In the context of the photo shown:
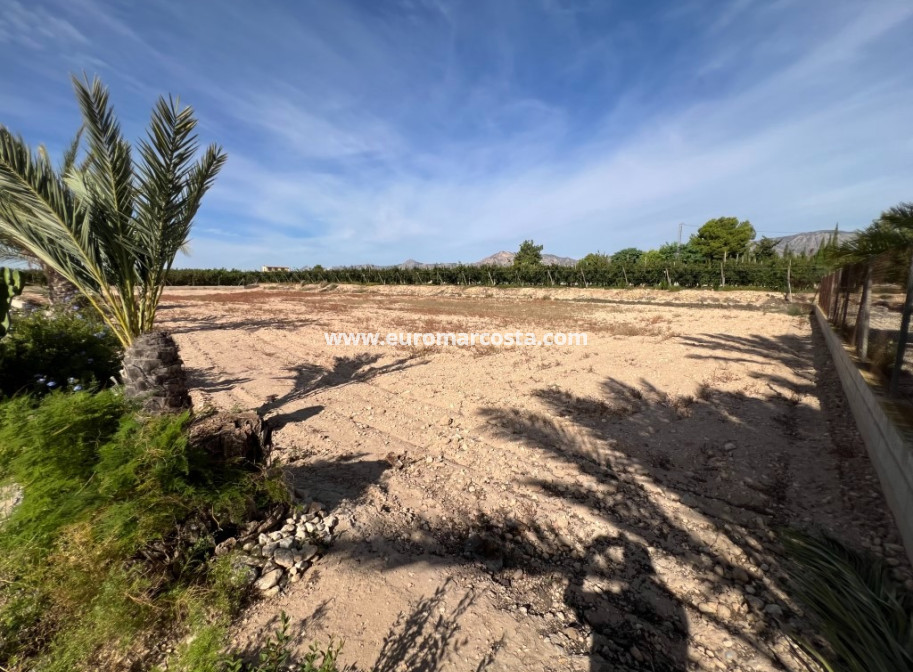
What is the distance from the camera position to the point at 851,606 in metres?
2.06

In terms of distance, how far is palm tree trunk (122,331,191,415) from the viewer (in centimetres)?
331

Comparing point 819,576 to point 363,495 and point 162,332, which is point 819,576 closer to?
point 363,495

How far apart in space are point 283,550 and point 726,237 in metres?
49.4

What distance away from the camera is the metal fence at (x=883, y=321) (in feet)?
12.0

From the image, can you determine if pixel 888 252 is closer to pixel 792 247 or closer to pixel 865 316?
pixel 865 316

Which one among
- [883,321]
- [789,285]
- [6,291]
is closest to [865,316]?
[883,321]

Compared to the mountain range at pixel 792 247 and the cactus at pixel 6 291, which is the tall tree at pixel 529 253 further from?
the cactus at pixel 6 291

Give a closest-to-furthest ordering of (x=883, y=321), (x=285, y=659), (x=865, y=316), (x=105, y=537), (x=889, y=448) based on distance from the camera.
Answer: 1. (x=285, y=659)
2. (x=105, y=537)
3. (x=889, y=448)
4. (x=883, y=321)
5. (x=865, y=316)

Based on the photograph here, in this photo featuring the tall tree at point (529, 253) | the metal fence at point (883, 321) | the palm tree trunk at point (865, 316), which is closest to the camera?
the metal fence at point (883, 321)

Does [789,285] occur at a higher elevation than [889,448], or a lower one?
higher

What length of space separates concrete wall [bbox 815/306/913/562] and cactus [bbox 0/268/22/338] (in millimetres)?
7586

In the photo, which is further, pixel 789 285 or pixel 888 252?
pixel 789 285

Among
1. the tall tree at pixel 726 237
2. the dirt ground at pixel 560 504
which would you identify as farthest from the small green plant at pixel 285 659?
the tall tree at pixel 726 237

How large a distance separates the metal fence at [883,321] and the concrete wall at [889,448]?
0.22m
